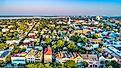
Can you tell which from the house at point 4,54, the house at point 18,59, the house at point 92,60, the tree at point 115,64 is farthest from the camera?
the house at point 4,54

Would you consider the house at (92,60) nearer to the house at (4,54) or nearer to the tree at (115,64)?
the tree at (115,64)

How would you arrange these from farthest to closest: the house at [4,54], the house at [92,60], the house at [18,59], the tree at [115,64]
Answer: the house at [4,54] < the house at [18,59] < the house at [92,60] < the tree at [115,64]

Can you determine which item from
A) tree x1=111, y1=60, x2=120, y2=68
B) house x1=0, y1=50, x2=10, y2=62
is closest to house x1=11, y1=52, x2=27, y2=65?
house x1=0, y1=50, x2=10, y2=62

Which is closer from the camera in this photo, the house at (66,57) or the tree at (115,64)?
the tree at (115,64)

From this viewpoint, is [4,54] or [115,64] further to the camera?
[4,54]

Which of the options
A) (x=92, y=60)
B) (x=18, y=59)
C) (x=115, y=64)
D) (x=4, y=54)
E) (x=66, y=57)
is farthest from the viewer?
(x=4, y=54)

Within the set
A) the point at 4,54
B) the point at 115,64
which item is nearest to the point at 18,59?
the point at 4,54

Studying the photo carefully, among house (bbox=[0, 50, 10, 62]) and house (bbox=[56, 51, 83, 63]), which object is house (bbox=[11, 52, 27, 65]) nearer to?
house (bbox=[0, 50, 10, 62])

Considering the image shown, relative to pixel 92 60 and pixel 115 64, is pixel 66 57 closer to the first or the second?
pixel 92 60

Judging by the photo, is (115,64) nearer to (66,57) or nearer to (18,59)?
(66,57)

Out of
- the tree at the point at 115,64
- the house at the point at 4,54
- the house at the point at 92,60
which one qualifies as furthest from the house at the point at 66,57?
the house at the point at 4,54

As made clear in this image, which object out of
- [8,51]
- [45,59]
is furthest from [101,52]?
[8,51]

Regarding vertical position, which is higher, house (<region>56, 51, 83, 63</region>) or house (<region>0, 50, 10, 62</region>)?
house (<region>56, 51, 83, 63</region>)

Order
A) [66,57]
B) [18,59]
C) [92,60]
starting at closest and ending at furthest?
[92,60] → [18,59] → [66,57]
